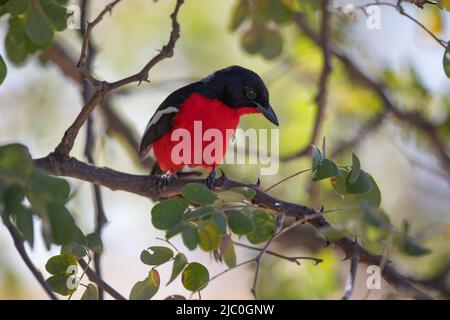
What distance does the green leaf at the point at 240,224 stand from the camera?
2.74m

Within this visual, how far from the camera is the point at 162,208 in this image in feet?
9.15

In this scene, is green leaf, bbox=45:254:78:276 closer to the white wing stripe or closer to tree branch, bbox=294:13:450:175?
Answer: the white wing stripe

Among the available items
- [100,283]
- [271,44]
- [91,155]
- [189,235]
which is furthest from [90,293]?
[271,44]

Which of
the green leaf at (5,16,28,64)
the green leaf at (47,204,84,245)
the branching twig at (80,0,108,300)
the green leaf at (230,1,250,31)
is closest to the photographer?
the green leaf at (47,204,84,245)

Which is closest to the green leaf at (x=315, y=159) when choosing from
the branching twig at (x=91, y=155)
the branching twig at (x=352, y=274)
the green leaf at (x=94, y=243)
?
the branching twig at (x=352, y=274)

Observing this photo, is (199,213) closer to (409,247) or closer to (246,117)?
(409,247)

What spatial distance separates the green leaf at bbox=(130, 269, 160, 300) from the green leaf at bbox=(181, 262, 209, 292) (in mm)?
121

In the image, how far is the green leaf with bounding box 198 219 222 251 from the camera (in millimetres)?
2662

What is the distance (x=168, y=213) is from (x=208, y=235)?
198 mm

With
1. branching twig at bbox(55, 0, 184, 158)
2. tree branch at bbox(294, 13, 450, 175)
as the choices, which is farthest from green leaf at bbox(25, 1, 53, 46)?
tree branch at bbox(294, 13, 450, 175)

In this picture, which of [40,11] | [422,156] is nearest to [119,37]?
[422,156]

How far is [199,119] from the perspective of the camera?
4969 millimetres

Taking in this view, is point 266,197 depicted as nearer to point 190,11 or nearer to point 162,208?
point 162,208
